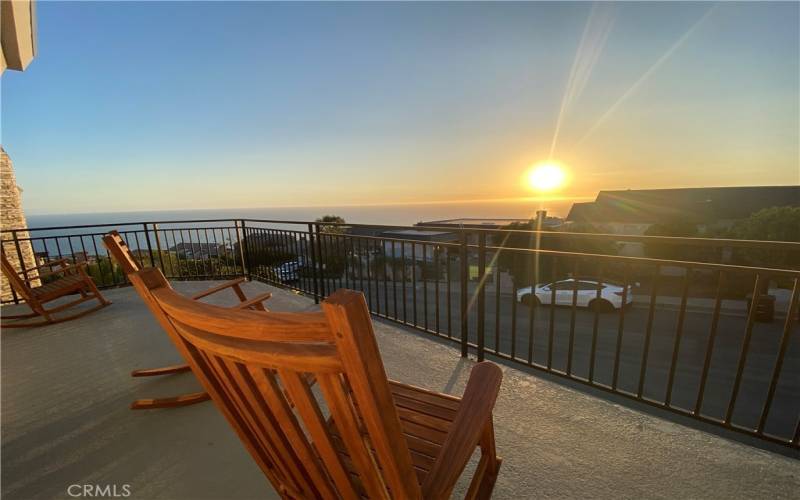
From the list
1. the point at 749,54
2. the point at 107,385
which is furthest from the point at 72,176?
the point at 749,54

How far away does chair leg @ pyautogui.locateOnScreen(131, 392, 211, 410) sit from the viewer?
1821mm

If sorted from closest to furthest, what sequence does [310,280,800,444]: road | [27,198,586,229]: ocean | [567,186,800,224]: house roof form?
[310,280,800,444]: road < [567,186,800,224]: house roof < [27,198,586,229]: ocean

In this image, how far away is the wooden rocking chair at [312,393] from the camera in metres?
0.42

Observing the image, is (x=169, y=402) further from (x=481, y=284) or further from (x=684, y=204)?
(x=684, y=204)

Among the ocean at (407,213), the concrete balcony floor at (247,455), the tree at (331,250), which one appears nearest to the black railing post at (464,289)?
the concrete balcony floor at (247,455)

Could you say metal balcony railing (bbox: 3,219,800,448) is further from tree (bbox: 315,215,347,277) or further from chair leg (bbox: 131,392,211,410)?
chair leg (bbox: 131,392,211,410)

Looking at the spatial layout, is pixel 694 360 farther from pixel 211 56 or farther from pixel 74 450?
pixel 211 56

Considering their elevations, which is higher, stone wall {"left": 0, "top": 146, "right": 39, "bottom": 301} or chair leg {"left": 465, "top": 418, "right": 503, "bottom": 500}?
stone wall {"left": 0, "top": 146, "right": 39, "bottom": 301}

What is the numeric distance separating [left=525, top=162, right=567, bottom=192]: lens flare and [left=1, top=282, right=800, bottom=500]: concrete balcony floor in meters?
8.70

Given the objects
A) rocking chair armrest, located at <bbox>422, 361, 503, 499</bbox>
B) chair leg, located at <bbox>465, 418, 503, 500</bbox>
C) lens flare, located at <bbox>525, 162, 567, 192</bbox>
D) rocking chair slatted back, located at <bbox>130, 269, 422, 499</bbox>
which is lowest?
chair leg, located at <bbox>465, 418, 503, 500</bbox>

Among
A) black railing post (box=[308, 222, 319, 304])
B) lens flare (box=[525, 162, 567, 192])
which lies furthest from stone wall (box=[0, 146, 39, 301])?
lens flare (box=[525, 162, 567, 192])

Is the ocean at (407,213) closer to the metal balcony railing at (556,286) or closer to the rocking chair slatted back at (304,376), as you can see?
the metal balcony railing at (556,286)

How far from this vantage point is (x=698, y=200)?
27062 millimetres

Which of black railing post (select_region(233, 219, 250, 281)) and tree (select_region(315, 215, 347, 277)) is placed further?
black railing post (select_region(233, 219, 250, 281))
